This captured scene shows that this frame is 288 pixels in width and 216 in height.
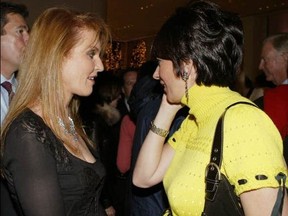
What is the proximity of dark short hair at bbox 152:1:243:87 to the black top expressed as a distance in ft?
1.50

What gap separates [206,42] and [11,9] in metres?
1.13

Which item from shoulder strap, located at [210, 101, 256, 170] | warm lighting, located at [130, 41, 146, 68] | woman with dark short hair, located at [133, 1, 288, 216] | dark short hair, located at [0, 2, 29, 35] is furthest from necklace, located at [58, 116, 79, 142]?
warm lighting, located at [130, 41, 146, 68]

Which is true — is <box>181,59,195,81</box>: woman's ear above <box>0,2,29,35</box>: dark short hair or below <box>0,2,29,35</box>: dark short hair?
below

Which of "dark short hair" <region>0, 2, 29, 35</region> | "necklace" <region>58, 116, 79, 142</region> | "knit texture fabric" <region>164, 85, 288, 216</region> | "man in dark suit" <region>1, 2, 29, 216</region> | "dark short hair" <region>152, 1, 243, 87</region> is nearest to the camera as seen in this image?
"knit texture fabric" <region>164, 85, 288, 216</region>

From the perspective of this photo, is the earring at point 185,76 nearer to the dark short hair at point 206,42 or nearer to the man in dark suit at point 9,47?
the dark short hair at point 206,42

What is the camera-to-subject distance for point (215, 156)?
3.83 feet

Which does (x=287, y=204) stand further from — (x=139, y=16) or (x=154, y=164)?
(x=139, y=16)

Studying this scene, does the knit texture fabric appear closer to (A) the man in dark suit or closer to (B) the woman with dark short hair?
(B) the woman with dark short hair

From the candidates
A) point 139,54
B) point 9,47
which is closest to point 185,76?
point 9,47

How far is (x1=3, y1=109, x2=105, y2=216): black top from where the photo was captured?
3.86ft

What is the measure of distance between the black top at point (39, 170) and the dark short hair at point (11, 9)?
85 centimetres

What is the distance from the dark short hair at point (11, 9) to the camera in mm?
1938

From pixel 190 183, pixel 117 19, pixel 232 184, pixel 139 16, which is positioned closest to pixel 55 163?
pixel 190 183

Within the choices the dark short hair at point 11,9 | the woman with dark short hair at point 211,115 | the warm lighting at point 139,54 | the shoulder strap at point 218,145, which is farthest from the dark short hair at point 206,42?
the warm lighting at point 139,54
